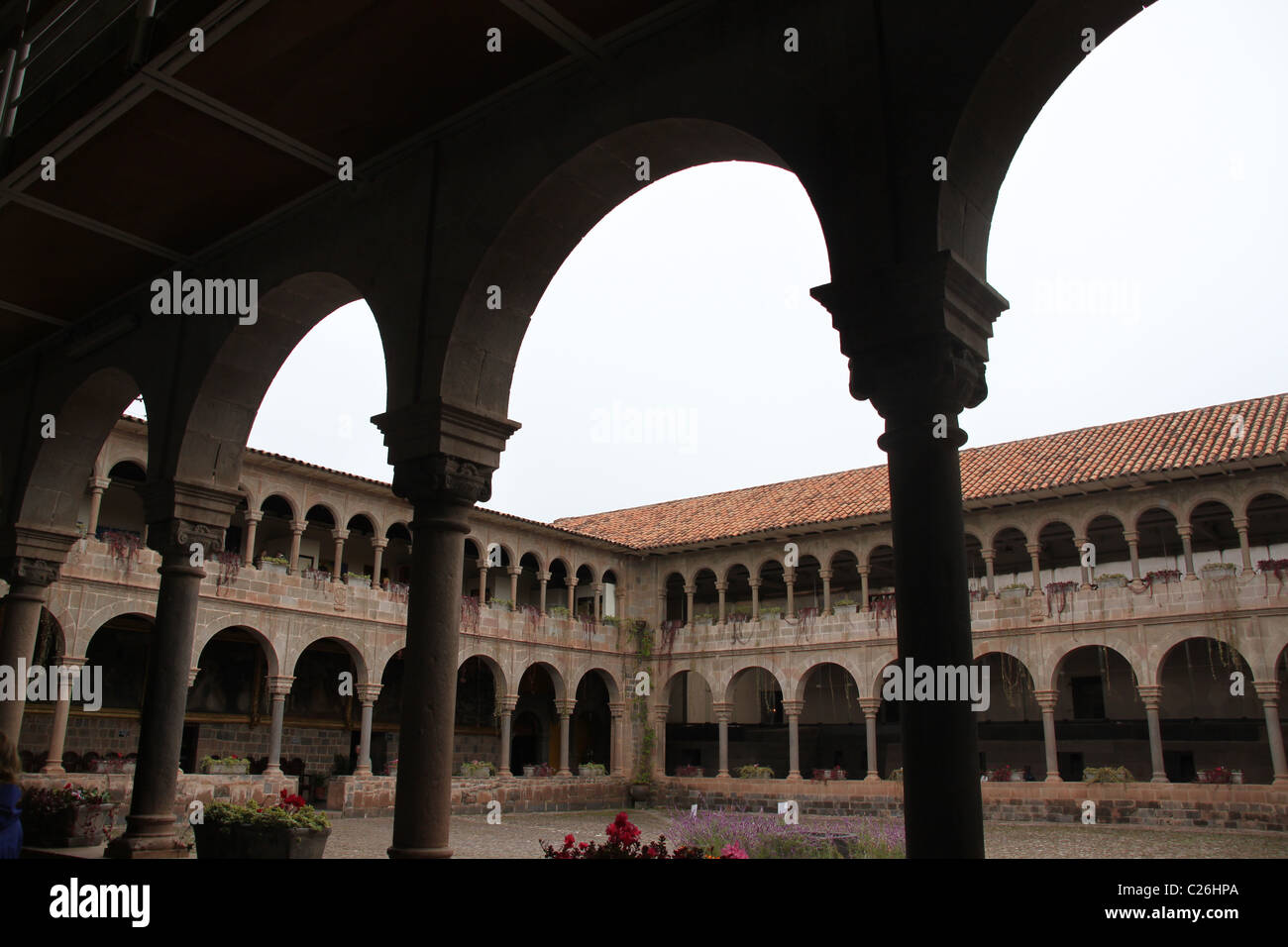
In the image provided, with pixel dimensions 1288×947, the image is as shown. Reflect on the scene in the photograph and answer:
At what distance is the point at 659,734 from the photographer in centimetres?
2691

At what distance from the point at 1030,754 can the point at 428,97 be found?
76.6ft

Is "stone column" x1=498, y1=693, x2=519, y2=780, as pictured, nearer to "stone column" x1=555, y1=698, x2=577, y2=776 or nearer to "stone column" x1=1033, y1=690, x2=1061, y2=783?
"stone column" x1=555, y1=698, x2=577, y2=776

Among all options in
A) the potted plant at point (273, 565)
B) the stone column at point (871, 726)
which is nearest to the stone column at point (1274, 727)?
the stone column at point (871, 726)

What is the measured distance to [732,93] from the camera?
5.01 meters

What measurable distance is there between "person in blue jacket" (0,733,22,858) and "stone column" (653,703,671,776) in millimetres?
22663

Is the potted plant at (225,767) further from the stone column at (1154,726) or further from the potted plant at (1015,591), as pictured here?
the stone column at (1154,726)

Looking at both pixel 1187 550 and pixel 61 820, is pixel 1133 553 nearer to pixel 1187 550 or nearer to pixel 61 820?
pixel 1187 550

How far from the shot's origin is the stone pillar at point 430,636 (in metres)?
5.44

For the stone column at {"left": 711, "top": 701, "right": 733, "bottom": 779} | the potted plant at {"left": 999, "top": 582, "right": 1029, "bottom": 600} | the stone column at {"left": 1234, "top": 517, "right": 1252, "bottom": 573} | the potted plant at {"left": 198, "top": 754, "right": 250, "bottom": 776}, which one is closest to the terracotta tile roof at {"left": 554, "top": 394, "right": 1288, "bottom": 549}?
the stone column at {"left": 1234, "top": 517, "right": 1252, "bottom": 573}

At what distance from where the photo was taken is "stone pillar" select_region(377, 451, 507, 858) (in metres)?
5.44

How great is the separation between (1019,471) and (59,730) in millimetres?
19114

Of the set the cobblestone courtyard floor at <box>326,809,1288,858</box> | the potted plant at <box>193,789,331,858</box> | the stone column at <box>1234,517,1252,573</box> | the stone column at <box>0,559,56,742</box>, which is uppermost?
the stone column at <box>1234,517,1252,573</box>

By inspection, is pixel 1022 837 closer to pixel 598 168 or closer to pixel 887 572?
pixel 887 572
